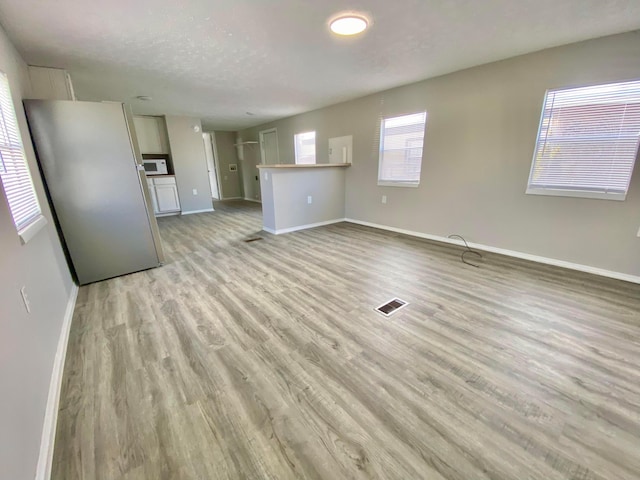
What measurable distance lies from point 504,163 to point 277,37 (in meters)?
2.97

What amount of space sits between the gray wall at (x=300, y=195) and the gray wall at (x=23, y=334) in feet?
9.02

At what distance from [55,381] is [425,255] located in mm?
3561

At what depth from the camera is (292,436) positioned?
1.19m

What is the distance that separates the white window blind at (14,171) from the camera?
5.16 ft

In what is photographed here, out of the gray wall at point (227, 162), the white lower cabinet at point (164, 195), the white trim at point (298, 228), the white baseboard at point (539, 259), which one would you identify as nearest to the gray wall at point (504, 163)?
the white baseboard at point (539, 259)

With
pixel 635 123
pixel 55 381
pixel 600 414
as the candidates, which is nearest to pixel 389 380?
pixel 600 414

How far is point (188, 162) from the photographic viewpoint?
6445 millimetres

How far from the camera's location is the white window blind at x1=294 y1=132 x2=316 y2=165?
5.98 metres

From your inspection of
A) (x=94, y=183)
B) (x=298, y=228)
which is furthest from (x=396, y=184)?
(x=94, y=183)

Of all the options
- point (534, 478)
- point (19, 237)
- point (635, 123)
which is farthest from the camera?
point (635, 123)

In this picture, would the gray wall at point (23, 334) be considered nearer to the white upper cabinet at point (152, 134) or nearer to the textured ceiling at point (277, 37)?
the textured ceiling at point (277, 37)

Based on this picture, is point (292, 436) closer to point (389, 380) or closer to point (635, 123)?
point (389, 380)

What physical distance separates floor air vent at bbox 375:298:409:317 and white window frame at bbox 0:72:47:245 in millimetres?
2434

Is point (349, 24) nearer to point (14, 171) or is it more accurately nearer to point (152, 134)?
point (14, 171)
